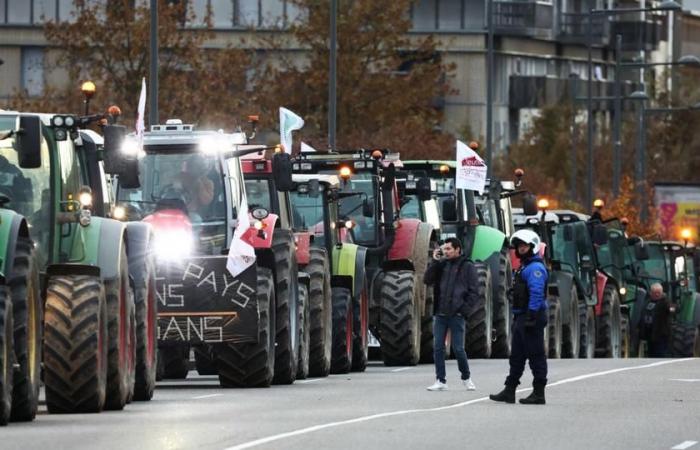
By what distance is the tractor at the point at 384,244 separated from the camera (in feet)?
115

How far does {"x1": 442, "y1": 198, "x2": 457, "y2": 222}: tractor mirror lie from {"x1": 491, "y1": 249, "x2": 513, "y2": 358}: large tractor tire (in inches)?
40.3

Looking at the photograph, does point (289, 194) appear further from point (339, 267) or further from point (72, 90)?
point (72, 90)

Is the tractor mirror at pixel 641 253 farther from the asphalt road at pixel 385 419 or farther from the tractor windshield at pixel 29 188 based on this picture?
the tractor windshield at pixel 29 188

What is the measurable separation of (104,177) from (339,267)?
1016 cm

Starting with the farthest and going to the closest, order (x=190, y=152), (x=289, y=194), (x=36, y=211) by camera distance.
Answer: (x=289, y=194) < (x=190, y=152) < (x=36, y=211)

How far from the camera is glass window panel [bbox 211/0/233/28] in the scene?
94625mm

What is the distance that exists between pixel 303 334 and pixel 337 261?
3.29 metres

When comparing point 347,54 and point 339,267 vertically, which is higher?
point 347,54

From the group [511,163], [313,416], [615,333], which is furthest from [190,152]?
[511,163]

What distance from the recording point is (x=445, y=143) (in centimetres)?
7581

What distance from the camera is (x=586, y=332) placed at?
4806 centimetres

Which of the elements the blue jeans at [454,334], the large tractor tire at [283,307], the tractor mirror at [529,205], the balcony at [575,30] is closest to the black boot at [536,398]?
the blue jeans at [454,334]

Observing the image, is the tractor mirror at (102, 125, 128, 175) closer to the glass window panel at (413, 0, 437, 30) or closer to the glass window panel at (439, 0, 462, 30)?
the glass window panel at (439, 0, 462, 30)

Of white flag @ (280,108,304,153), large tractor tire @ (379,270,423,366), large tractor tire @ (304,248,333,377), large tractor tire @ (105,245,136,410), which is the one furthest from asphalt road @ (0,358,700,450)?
large tractor tire @ (379,270,423,366)
